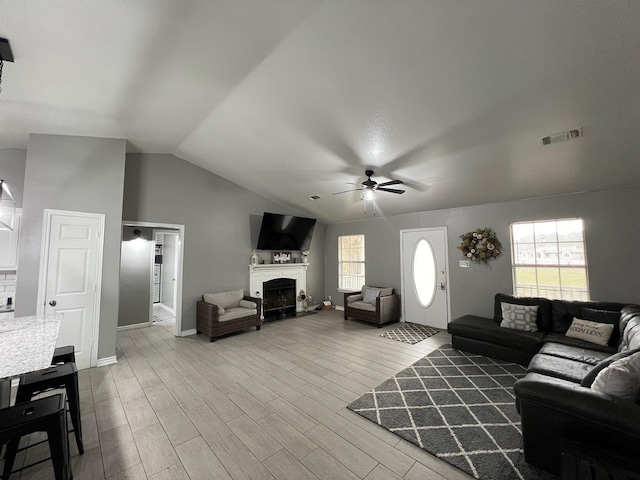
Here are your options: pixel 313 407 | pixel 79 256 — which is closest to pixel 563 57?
pixel 313 407

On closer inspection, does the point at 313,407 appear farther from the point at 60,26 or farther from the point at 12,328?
the point at 60,26

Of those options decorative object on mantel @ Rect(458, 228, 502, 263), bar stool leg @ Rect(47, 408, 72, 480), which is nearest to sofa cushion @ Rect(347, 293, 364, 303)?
decorative object on mantel @ Rect(458, 228, 502, 263)

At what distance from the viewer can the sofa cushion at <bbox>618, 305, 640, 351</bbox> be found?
2.40 meters

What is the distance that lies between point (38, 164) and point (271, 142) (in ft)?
9.79

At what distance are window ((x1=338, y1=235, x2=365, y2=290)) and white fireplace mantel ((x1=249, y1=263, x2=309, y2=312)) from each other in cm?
105

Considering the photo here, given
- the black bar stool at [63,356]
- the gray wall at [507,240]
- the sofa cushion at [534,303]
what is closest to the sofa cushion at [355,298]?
the gray wall at [507,240]

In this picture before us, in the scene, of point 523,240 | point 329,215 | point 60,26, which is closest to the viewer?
point 60,26

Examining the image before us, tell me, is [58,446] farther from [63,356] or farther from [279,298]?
[279,298]

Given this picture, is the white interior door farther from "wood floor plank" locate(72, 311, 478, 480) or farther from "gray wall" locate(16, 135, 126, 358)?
"gray wall" locate(16, 135, 126, 358)

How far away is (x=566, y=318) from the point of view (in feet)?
11.8

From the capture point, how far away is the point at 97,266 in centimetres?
356

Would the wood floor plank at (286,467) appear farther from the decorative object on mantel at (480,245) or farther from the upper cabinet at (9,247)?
the decorative object on mantel at (480,245)

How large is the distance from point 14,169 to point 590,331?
26.8ft

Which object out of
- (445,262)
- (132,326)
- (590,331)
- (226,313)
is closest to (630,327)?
(590,331)
